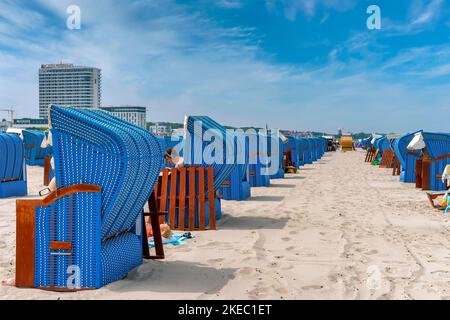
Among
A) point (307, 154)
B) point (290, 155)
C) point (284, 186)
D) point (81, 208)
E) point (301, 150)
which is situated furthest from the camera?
point (307, 154)

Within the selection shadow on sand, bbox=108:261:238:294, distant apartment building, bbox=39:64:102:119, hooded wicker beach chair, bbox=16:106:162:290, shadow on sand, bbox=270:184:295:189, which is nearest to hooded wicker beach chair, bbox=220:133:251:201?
shadow on sand, bbox=270:184:295:189

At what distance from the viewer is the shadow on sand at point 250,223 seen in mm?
8953

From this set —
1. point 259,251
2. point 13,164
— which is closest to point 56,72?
point 13,164

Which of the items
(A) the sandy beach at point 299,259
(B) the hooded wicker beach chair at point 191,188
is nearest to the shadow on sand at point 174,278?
(A) the sandy beach at point 299,259

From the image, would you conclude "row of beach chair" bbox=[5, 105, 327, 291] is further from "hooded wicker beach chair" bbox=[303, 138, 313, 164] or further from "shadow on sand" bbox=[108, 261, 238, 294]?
"hooded wicker beach chair" bbox=[303, 138, 313, 164]

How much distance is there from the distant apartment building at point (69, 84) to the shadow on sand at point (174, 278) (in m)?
137

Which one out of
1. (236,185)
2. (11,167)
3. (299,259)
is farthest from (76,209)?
(11,167)

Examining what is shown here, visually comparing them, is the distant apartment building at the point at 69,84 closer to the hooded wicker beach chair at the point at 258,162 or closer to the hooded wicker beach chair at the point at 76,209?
the hooded wicker beach chair at the point at 258,162

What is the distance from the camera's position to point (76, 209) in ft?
15.9

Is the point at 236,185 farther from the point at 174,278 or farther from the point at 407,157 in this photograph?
the point at 407,157

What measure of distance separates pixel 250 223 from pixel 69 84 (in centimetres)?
14481

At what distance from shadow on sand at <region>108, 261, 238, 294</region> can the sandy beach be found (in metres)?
0.01

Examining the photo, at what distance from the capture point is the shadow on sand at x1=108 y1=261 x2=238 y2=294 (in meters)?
5.04
